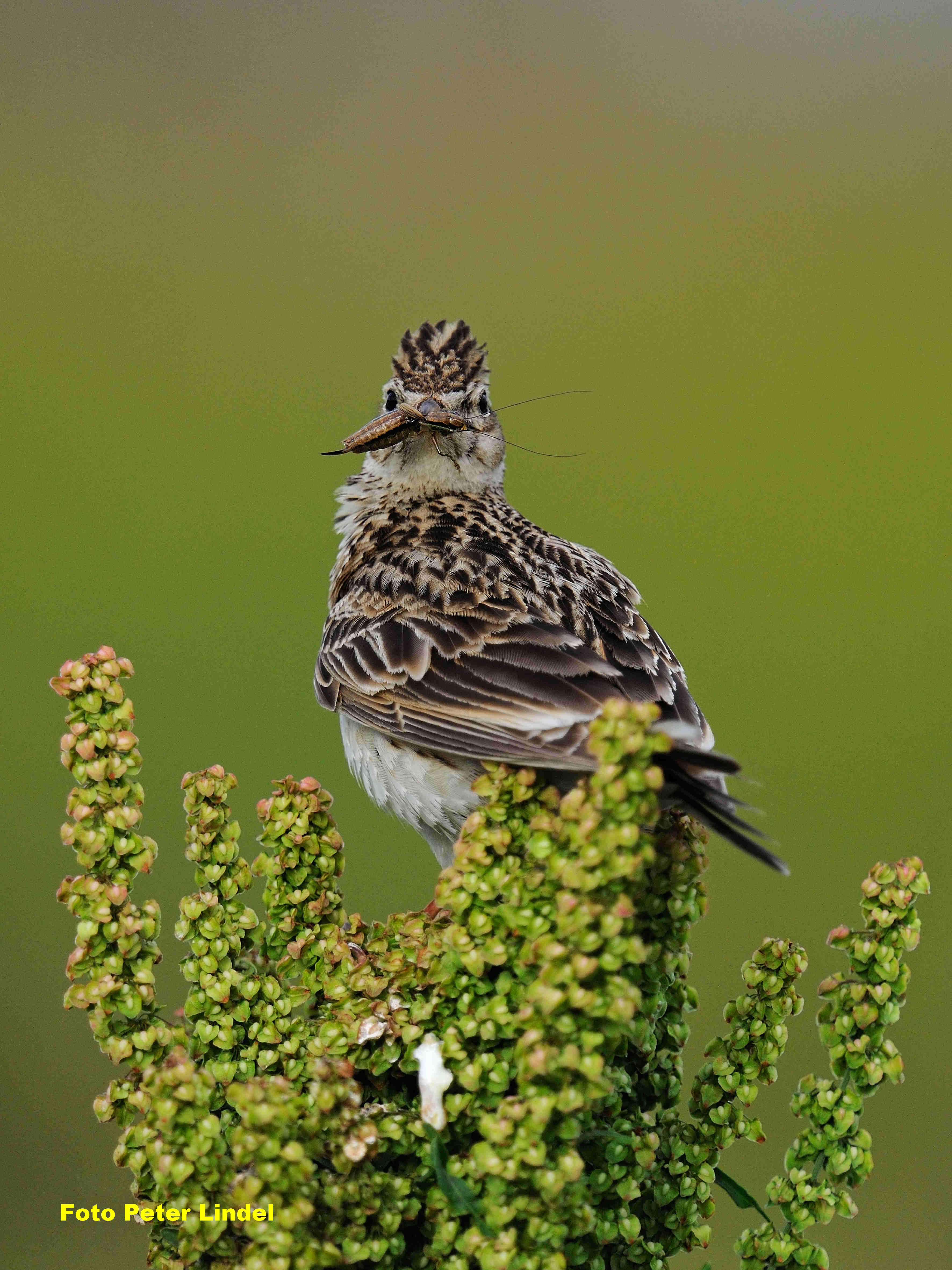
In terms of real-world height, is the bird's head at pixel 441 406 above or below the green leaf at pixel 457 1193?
above

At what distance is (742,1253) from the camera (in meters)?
1.81

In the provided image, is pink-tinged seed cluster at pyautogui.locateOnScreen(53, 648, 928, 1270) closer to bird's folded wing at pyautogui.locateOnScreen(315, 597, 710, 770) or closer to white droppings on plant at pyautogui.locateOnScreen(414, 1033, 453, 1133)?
white droppings on plant at pyautogui.locateOnScreen(414, 1033, 453, 1133)

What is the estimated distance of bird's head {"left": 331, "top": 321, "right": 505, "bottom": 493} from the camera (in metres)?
3.66

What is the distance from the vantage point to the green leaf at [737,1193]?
1.74m

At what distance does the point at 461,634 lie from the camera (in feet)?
9.44

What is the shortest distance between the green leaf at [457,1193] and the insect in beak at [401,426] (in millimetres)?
1901

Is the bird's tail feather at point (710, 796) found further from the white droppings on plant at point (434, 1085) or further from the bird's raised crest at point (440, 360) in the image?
the bird's raised crest at point (440, 360)

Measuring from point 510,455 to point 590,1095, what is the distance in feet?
16.4

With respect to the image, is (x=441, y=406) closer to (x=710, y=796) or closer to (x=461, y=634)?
(x=461, y=634)

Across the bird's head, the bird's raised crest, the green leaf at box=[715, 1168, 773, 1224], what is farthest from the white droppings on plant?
the bird's raised crest

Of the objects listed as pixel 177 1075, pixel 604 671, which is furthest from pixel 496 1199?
pixel 604 671

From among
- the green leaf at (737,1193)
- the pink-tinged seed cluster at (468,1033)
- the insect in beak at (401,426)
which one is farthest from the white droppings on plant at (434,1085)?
the insect in beak at (401,426)

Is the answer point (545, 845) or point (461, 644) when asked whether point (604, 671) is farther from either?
point (545, 845)

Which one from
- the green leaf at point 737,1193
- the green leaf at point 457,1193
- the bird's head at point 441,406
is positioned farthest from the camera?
the bird's head at point 441,406
